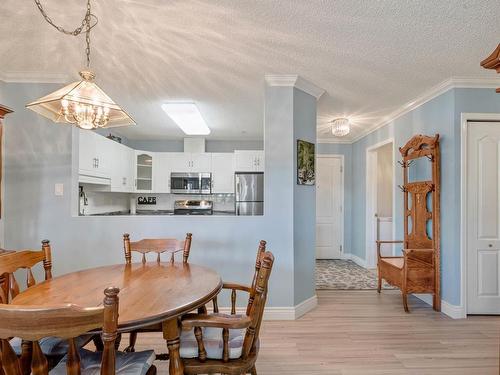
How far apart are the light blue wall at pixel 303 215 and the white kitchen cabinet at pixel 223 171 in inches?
97.7

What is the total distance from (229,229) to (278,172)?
782 mm

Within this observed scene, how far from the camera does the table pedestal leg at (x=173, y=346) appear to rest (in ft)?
4.40

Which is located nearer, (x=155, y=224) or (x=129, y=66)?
(x=129, y=66)

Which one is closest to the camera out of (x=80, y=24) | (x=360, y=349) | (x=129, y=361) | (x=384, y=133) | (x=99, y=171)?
(x=129, y=361)

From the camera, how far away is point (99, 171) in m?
4.01

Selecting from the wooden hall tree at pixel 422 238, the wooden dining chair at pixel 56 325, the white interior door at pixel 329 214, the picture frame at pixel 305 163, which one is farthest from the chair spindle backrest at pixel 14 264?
the white interior door at pixel 329 214

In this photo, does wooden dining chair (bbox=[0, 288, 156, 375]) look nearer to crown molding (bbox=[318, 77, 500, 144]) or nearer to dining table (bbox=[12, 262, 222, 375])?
dining table (bbox=[12, 262, 222, 375])

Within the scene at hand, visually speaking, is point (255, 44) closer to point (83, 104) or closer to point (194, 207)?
point (83, 104)

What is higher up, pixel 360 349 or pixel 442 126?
pixel 442 126

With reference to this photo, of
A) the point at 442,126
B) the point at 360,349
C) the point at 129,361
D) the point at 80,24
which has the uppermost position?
the point at 80,24

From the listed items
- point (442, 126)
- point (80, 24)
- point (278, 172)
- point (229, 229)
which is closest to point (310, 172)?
point (278, 172)

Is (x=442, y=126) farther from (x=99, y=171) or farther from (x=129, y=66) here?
(x=99, y=171)

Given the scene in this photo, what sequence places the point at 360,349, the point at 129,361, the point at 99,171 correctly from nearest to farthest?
the point at 129,361 → the point at 360,349 → the point at 99,171

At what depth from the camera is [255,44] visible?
238 cm
